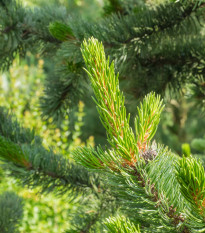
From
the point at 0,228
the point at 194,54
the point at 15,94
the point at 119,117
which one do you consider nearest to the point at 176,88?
the point at 194,54

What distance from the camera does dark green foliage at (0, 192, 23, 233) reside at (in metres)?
0.88

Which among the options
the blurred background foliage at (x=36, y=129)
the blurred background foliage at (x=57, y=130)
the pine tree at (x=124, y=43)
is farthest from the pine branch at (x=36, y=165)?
the blurred background foliage at (x=36, y=129)

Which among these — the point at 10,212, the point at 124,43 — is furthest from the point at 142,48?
the point at 10,212

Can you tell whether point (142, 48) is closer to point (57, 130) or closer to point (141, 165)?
point (141, 165)

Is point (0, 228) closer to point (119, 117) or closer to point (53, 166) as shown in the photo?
point (53, 166)

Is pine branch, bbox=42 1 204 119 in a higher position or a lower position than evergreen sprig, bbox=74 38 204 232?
higher

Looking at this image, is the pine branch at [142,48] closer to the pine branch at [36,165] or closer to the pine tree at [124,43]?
the pine tree at [124,43]

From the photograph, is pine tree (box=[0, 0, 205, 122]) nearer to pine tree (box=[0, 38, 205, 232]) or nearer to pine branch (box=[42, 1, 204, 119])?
pine branch (box=[42, 1, 204, 119])

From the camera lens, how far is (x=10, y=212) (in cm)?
93

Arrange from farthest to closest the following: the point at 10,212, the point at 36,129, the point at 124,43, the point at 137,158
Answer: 1. the point at 36,129
2. the point at 10,212
3. the point at 124,43
4. the point at 137,158

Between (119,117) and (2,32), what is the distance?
435 millimetres

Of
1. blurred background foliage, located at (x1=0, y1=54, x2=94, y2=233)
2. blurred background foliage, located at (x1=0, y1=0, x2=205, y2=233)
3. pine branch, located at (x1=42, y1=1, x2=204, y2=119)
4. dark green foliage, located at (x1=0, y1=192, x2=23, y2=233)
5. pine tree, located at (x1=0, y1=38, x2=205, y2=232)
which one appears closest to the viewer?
pine tree, located at (x1=0, y1=38, x2=205, y2=232)

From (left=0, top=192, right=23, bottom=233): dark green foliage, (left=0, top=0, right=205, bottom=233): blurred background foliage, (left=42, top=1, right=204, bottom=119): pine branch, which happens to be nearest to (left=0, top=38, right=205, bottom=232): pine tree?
(left=42, top=1, right=204, bottom=119): pine branch

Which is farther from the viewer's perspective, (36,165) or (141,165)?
(36,165)
